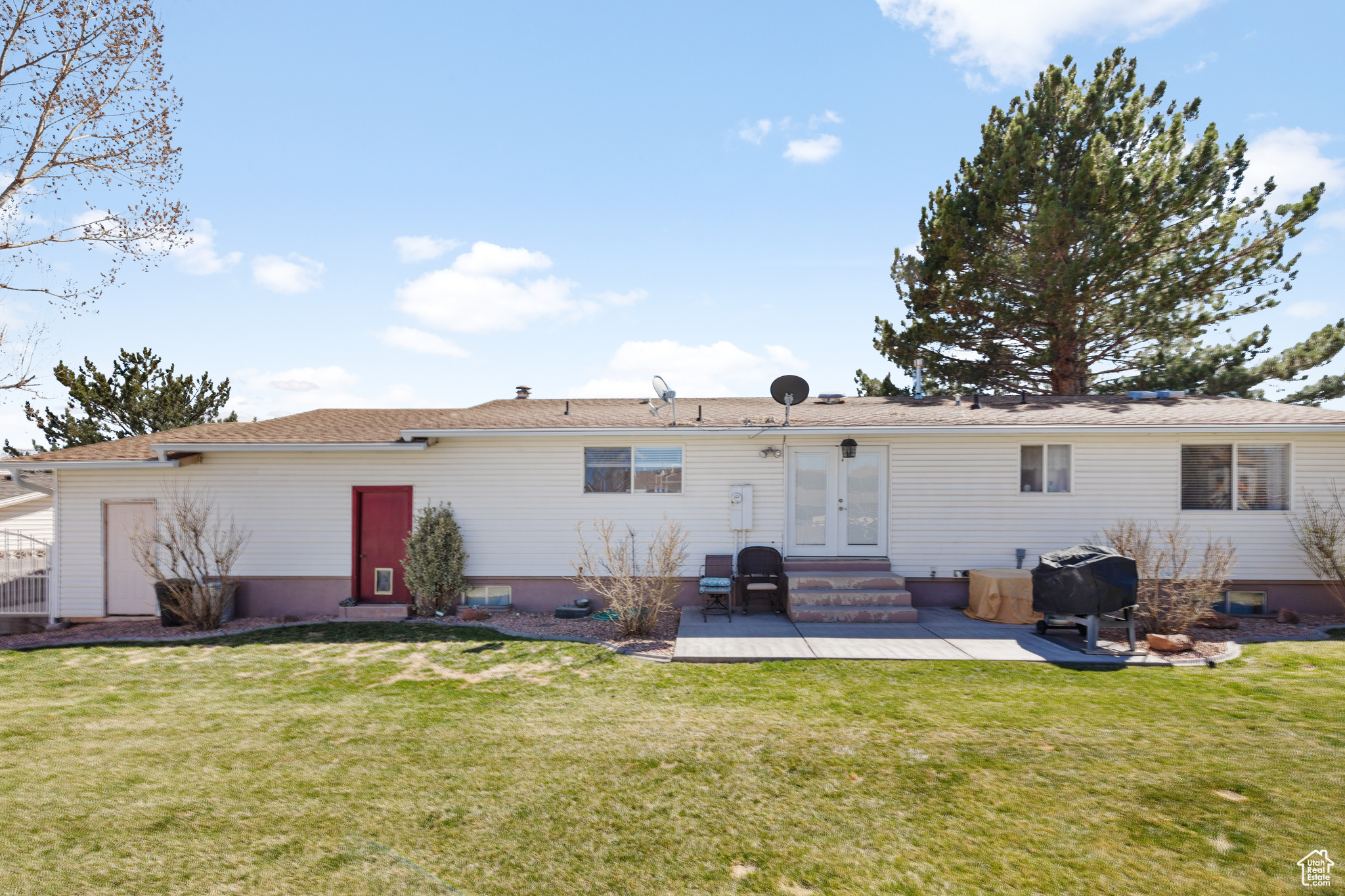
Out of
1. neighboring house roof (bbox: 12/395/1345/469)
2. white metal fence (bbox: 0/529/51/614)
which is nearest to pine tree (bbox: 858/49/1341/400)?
neighboring house roof (bbox: 12/395/1345/469)

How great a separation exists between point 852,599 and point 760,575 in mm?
1502

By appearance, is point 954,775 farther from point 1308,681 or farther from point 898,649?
point 1308,681

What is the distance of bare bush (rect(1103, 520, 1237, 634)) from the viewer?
8.34 metres

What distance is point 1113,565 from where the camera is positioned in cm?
773

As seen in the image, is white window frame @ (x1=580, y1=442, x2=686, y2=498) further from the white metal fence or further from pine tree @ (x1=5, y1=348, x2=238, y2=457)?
pine tree @ (x1=5, y1=348, x2=238, y2=457)

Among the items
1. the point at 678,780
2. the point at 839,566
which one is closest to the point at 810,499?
the point at 839,566

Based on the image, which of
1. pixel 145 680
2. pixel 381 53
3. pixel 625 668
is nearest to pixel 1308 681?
pixel 625 668

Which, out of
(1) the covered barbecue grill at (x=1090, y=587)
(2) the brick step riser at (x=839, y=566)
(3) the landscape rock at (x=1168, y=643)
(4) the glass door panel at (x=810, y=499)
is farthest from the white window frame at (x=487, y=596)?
(3) the landscape rock at (x=1168, y=643)

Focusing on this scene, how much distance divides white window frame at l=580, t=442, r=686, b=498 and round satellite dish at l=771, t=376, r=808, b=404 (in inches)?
80.6

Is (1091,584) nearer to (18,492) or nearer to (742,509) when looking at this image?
(742,509)

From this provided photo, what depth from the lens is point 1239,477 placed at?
33.6ft

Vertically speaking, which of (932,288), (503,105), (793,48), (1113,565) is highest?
(793,48)

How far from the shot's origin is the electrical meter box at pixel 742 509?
34.4ft

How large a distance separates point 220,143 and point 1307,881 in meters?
16.0
